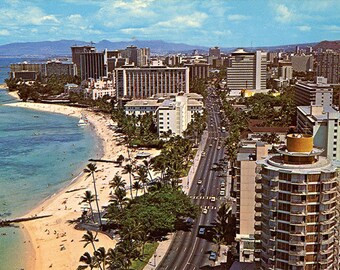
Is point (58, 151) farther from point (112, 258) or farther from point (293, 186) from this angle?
point (293, 186)

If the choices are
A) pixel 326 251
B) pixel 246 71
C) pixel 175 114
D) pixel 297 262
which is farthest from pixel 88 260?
pixel 246 71

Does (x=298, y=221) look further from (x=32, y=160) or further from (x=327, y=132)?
(x=32, y=160)

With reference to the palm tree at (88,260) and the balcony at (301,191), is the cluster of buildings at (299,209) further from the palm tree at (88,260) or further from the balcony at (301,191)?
the palm tree at (88,260)

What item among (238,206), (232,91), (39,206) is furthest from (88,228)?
(232,91)

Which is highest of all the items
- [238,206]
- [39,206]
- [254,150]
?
[254,150]

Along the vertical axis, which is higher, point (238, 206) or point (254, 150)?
point (254, 150)

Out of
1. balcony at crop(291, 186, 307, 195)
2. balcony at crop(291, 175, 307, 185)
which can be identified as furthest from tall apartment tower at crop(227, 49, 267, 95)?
balcony at crop(291, 186, 307, 195)

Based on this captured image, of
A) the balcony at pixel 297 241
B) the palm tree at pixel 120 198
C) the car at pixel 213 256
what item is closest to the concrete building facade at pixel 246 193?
the car at pixel 213 256

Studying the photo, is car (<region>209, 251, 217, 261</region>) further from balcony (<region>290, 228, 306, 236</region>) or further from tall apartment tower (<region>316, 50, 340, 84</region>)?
tall apartment tower (<region>316, 50, 340, 84</region>)
